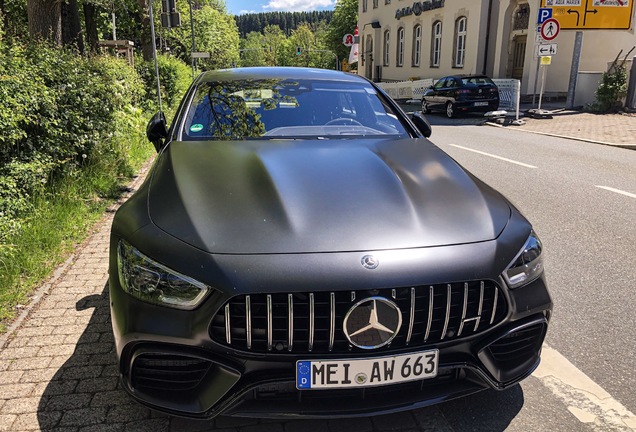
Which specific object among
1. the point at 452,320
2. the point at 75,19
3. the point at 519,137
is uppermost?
the point at 75,19

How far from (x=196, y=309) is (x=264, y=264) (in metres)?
0.31

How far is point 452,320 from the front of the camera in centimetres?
213

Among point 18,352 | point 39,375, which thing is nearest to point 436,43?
point 18,352

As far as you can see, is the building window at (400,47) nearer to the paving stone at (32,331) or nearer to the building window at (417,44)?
the building window at (417,44)

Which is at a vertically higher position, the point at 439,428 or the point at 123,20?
the point at 123,20

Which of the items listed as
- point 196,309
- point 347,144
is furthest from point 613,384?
point 196,309

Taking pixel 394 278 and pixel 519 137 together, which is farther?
pixel 519 137

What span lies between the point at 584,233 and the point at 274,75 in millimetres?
3612

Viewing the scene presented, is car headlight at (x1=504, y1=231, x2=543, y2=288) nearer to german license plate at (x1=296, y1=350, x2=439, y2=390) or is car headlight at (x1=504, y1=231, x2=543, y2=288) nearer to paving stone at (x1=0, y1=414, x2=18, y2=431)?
german license plate at (x1=296, y1=350, x2=439, y2=390)

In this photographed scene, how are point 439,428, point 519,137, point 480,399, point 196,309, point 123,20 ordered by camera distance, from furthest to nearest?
1. point 123,20
2. point 519,137
3. point 480,399
4. point 439,428
5. point 196,309

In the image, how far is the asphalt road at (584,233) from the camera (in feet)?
10.5

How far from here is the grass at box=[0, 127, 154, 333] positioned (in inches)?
150

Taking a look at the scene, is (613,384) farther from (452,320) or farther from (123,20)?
(123,20)

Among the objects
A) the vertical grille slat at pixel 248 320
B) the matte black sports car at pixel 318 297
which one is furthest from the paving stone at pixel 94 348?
the vertical grille slat at pixel 248 320
